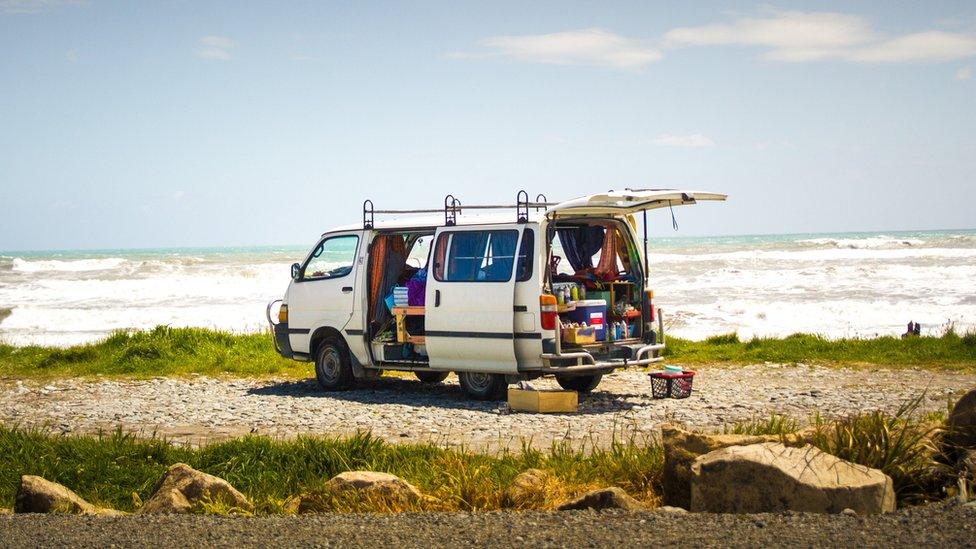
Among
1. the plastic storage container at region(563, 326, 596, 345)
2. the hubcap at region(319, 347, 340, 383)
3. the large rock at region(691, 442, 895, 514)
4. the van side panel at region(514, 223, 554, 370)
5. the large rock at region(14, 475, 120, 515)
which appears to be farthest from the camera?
the hubcap at region(319, 347, 340, 383)

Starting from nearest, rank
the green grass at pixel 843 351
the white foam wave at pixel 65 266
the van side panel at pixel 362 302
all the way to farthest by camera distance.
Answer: the van side panel at pixel 362 302 → the green grass at pixel 843 351 → the white foam wave at pixel 65 266

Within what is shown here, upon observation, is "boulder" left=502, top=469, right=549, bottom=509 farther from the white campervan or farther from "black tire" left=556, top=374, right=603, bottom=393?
"black tire" left=556, top=374, right=603, bottom=393

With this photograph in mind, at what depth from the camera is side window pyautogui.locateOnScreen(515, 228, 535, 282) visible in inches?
465

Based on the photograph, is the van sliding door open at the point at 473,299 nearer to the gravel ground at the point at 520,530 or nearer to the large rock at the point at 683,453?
the large rock at the point at 683,453

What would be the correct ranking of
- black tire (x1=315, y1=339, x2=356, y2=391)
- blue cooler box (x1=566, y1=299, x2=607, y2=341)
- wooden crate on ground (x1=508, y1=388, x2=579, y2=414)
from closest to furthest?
wooden crate on ground (x1=508, y1=388, x2=579, y2=414) → blue cooler box (x1=566, y1=299, x2=607, y2=341) → black tire (x1=315, y1=339, x2=356, y2=391)

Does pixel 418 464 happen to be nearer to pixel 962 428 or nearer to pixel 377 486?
pixel 377 486

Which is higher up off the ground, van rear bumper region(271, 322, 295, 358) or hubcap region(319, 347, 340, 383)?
van rear bumper region(271, 322, 295, 358)

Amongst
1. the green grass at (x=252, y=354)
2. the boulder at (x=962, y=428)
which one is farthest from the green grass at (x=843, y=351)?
the boulder at (x=962, y=428)

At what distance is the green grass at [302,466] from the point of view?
7.20m

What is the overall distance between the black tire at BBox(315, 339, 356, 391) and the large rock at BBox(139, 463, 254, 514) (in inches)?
263

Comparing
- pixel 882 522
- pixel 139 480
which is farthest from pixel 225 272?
pixel 882 522

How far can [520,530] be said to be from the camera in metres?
5.91

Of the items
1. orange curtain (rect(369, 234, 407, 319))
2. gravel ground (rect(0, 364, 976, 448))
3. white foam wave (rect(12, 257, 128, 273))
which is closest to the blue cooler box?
gravel ground (rect(0, 364, 976, 448))

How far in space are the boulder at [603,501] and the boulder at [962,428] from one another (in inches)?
84.4
